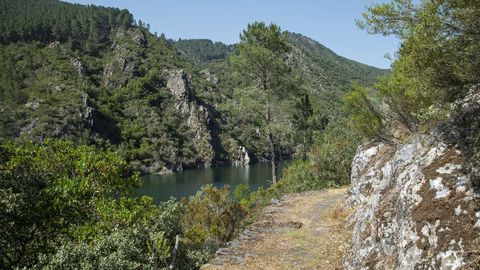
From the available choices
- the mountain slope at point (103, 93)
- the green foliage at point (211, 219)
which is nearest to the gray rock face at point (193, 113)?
the mountain slope at point (103, 93)

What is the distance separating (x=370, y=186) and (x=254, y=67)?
50.8ft

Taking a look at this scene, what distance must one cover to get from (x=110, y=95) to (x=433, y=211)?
152m

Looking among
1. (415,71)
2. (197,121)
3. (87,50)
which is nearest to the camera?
(415,71)

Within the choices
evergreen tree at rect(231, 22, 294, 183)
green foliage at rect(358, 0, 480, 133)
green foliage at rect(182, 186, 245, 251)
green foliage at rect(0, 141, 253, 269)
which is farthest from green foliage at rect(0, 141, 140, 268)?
evergreen tree at rect(231, 22, 294, 183)

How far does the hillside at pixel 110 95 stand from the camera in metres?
115

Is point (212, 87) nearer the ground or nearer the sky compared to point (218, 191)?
nearer the sky

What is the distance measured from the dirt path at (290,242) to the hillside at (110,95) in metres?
89.4

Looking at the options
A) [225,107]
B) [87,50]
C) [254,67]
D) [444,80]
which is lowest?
[444,80]

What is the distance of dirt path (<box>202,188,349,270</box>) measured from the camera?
1095 cm

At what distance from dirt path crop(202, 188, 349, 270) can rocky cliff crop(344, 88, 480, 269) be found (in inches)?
59.1

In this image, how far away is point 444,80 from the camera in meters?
7.88

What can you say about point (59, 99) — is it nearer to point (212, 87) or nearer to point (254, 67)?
point (212, 87)

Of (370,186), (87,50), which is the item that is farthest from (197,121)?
(370,186)

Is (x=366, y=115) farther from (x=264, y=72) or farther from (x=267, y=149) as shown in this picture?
(x=267, y=149)
